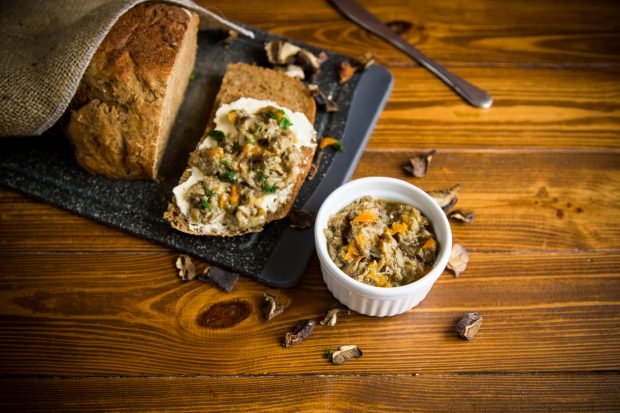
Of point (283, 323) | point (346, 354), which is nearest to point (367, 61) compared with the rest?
point (283, 323)

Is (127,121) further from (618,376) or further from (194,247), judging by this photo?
(618,376)

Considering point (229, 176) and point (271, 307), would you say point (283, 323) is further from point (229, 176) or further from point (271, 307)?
point (229, 176)

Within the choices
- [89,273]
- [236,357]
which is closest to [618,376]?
[236,357]

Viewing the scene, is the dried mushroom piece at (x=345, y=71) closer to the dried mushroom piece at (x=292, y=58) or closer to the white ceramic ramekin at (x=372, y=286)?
the dried mushroom piece at (x=292, y=58)

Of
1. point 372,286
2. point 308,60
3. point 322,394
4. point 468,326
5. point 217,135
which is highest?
point 308,60

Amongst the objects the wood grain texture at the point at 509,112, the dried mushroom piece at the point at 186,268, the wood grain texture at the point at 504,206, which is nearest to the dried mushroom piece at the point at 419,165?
the wood grain texture at the point at 504,206

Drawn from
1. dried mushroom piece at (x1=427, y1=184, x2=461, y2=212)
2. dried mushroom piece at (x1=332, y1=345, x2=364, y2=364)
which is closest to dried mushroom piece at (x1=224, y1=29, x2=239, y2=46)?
dried mushroom piece at (x1=427, y1=184, x2=461, y2=212)
